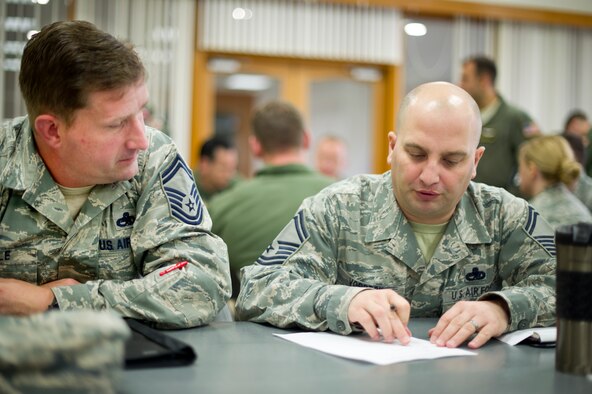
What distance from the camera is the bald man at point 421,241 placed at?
1675 millimetres

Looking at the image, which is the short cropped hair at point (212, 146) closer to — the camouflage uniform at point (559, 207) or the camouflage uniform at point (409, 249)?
the camouflage uniform at point (559, 207)

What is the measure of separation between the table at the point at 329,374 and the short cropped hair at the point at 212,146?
400cm

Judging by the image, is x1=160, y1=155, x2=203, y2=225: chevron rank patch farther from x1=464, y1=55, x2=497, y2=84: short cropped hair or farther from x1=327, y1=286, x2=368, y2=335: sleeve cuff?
x1=464, y1=55, x2=497, y2=84: short cropped hair

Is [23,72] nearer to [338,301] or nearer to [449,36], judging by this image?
[338,301]

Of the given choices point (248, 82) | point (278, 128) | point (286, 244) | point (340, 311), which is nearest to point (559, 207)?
point (278, 128)

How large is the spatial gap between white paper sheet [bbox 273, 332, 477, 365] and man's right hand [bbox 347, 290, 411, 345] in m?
0.02

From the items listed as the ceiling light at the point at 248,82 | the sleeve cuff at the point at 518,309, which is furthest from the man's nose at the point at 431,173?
the ceiling light at the point at 248,82

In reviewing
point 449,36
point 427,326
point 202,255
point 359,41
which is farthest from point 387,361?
point 449,36

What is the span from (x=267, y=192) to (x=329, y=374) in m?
2.10

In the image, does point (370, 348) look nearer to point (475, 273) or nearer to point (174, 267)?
point (174, 267)

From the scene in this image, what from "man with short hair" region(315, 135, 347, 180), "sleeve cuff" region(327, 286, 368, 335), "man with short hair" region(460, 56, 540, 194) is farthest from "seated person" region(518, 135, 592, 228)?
"man with short hair" region(315, 135, 347, 180)

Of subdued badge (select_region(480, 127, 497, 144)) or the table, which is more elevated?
subdued badge (select_region(480, 127, 497, 144))

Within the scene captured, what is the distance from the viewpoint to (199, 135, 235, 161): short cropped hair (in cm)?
539

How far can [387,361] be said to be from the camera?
1.28 meters
